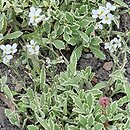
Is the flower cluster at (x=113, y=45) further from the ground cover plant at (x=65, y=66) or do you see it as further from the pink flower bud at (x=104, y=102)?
the pink flower bud at (x=104, y=102)

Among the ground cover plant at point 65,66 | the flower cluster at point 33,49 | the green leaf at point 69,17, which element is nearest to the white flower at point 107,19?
the ground cover plant at point 65,66

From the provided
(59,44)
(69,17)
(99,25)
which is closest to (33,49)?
(59,44)

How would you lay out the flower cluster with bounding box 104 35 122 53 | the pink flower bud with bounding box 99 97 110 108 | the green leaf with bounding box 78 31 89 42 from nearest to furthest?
the pink flower bud with bounding box 99 97 110 108
the flower cluster with bounding box 104 35 122 53
the green leaf with bounding box 78 31 89 42

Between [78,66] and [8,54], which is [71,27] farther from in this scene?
[8,54]

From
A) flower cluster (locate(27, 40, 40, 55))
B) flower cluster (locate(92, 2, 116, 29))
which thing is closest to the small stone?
flower cluster (locate(92, 2, 116, 29))

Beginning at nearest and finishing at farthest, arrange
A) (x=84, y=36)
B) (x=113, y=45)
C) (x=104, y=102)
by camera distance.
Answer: (x=104, y=102)
(x=113, y=45)
(x=84, y=36)

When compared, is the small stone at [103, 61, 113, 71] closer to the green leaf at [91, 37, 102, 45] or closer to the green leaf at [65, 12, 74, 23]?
the green leaf at [91, 37, 102, 45]

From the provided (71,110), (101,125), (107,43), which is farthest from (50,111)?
(107,43)

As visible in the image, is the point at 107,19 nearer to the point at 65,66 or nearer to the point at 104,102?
the point at 65,66
